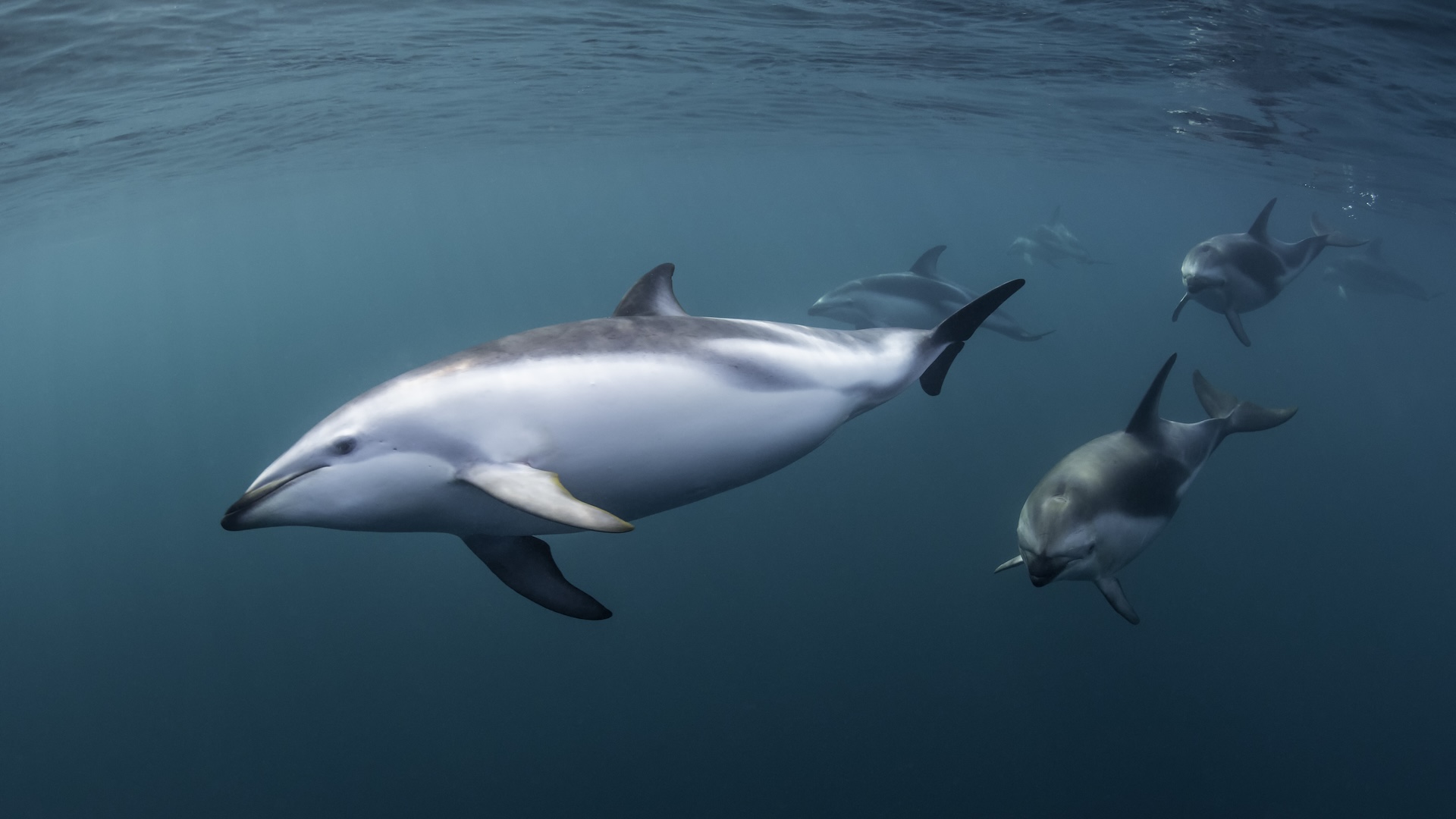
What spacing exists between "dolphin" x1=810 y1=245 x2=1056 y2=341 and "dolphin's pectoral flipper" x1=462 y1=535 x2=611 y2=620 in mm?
9923

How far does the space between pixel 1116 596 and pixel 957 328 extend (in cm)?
261

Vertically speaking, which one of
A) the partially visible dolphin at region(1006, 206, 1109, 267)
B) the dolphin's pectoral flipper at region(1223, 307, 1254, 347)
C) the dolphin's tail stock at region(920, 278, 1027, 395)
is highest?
the dolphin's tail stock at region(920, 278, 1027, 395)

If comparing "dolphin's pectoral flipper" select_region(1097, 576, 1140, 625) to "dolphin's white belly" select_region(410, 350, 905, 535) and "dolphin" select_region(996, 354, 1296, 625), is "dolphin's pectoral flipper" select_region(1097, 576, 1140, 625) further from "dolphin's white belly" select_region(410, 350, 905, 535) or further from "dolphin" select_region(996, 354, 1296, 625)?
"dolphin's white belly" select_region(410, 350, 905, 535)

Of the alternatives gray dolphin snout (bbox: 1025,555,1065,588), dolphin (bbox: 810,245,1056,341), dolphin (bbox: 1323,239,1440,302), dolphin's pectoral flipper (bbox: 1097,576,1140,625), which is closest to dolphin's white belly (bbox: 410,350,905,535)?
gray dolphin snout (bbox: 1025,555,1065,588)

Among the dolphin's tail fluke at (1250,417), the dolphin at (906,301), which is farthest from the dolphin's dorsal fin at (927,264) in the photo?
the dolphin's tail fluke at (1250,417)

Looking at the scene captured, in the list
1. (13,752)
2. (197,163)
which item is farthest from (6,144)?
(13,752)

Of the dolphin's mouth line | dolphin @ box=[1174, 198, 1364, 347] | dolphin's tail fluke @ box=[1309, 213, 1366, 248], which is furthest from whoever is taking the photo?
dolphin's tail fluke @ box=[1309, 213, 1366, 248]

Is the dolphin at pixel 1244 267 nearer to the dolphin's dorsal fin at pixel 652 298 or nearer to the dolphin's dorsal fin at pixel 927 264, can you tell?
the dolphin's dorsal fin at pixel 927 264

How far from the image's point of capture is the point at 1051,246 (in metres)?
19.2

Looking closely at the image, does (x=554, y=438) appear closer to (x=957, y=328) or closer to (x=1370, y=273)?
(x=957, y=328)

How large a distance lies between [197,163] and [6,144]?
1007 centimetres

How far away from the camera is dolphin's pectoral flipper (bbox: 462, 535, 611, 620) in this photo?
12.1ft

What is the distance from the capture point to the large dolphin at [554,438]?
291 centimetres

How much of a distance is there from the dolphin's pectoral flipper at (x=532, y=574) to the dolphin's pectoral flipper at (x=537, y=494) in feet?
2.75
